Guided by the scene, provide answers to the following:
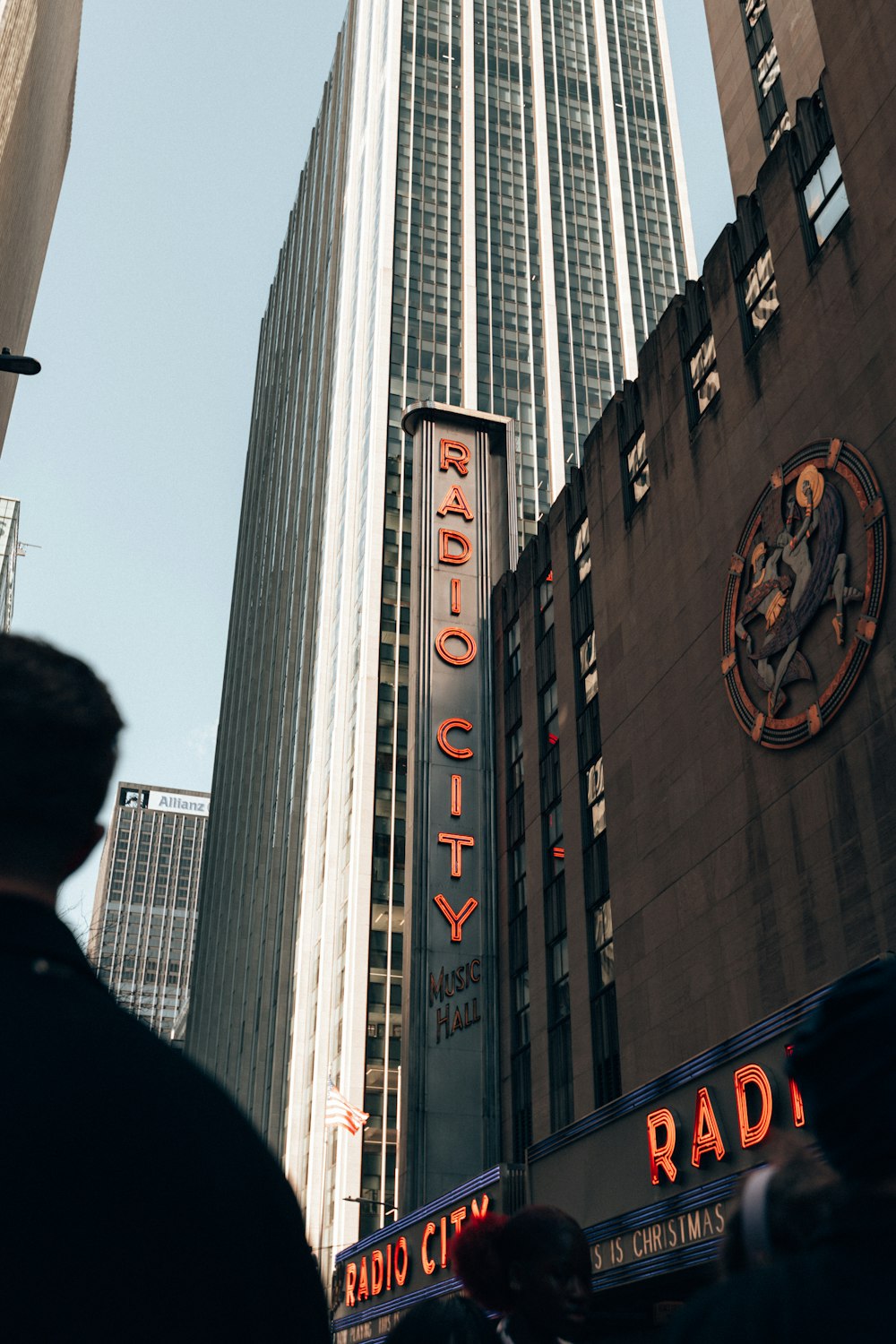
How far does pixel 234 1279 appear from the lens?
173cm

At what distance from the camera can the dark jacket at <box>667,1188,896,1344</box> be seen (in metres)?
2.01

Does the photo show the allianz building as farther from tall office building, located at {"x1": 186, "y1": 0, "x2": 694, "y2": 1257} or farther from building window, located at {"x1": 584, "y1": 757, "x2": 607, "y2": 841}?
tall office building, located at {"x1": 186, "y1": 0, "x2": 694, "y2": 1257}

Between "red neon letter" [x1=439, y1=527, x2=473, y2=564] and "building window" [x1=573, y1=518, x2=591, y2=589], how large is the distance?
933 cm

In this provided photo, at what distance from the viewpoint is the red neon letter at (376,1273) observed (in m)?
38.4

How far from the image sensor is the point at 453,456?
175 ft

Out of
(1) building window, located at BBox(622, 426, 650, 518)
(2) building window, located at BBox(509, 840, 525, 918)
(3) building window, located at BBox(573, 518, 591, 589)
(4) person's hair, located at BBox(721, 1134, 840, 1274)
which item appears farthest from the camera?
(2) building window, located at BBox(509, 840, 525, 918)

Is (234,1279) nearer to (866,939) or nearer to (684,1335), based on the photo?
(684,1335)

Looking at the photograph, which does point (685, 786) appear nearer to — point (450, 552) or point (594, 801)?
point (594, 801)

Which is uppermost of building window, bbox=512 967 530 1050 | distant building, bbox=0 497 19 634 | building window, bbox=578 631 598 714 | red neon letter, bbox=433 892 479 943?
distant building, bbox=0 497 19 634

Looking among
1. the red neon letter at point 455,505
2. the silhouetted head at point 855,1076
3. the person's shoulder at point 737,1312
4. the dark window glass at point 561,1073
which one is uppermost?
the red neon letter at point 455,505

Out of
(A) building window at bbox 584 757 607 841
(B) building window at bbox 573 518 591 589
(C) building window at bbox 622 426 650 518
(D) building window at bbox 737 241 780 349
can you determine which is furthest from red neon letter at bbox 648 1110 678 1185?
(B) building window at bbox 573 518 591 589

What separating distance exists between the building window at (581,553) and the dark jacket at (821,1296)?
126 ft

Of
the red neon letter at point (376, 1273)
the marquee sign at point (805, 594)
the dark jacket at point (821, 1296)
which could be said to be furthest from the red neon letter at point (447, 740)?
the dark jacket at point (821, 1296)

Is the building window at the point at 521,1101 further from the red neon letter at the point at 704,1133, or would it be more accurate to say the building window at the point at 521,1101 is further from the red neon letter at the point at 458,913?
the red neon letter at the point at 704,1133
